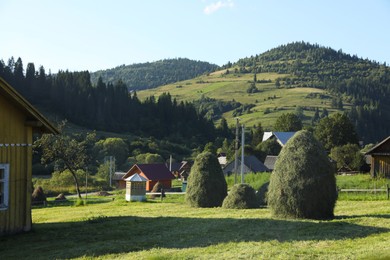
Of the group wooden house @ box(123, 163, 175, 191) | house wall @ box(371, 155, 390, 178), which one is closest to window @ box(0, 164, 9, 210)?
house wall @ box(371, 155, 390, 178)

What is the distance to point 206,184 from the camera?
28.5 m

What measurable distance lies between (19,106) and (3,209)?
12.4ft

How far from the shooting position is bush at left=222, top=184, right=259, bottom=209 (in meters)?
25.4

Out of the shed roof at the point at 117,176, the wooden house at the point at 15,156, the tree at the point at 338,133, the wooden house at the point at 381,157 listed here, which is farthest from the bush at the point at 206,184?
the tree at the point at 338,133

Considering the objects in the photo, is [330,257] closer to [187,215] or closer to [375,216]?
[375,216]

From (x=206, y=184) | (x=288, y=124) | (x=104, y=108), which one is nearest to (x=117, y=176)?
(x=288, y=124)

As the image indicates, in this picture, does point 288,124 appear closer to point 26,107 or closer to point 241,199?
point 241,199

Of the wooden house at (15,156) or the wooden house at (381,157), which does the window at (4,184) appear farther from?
the wooden house at (381,157)

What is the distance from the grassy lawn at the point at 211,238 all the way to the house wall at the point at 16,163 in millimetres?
660

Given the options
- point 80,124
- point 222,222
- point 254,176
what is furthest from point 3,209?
point 80,124

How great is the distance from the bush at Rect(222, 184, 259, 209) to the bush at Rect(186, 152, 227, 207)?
2465mm

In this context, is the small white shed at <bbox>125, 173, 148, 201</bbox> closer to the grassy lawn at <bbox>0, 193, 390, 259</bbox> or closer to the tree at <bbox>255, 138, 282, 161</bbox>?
the grassy lawn at <bbox>0, 193, 390, 259</bbox>

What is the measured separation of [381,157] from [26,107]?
4241 centimetres

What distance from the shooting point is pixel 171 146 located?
119 m
